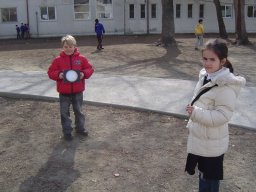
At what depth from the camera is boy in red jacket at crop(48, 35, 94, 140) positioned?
17.1 feet

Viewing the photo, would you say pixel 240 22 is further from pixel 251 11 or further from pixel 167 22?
pixel 251 11

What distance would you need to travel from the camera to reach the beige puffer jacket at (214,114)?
3.02 m

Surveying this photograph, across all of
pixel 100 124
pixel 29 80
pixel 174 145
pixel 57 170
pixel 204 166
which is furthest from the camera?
pixel 29 80

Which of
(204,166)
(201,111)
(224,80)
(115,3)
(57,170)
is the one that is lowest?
(57,170)

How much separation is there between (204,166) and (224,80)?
0.78 m

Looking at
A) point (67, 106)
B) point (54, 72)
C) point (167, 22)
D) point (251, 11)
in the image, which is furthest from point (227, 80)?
point (251, 11)

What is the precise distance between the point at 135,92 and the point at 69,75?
3.07 meters

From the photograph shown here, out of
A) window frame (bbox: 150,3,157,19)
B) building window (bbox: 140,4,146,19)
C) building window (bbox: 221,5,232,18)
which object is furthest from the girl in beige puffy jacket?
building window (bbox: 221,5,232,18)

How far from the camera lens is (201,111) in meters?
3.04

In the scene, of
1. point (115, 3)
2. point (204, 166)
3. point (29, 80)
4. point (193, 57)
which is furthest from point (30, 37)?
point (204, 166)

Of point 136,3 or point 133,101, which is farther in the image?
point 136,3

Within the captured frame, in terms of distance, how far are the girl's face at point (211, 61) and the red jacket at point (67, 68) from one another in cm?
261

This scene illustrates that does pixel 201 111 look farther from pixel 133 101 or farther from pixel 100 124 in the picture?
pixel 133 101

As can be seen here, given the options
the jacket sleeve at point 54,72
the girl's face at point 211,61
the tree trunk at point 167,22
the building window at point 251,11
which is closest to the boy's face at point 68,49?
the jacket sleeve at point 54,72
